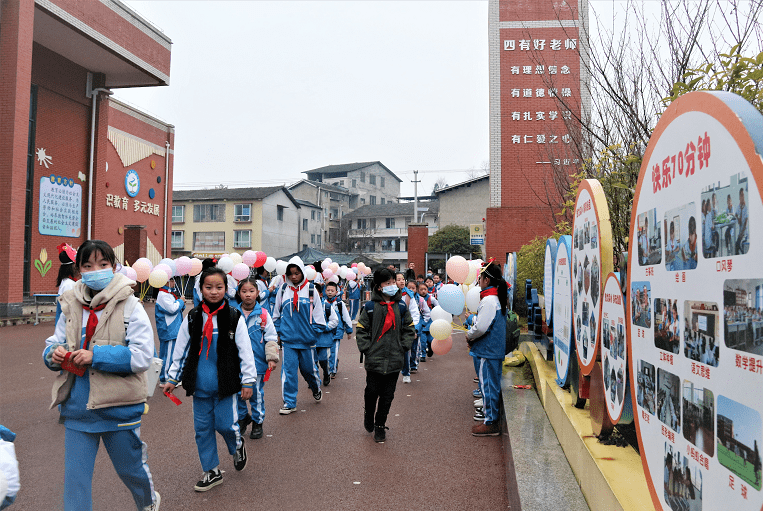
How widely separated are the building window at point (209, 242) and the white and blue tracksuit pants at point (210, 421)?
4704 centimetres

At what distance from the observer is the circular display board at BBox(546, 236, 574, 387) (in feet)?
15.4

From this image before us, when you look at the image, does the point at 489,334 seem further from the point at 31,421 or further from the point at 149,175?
the point at 149,175

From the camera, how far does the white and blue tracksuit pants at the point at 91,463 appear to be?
348 cm

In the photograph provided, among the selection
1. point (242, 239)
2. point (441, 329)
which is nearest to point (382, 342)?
point (441, 329)

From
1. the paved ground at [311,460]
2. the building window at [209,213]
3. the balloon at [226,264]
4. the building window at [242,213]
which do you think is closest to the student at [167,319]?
the paved ground at [311,460]

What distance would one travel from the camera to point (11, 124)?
16.3 metres

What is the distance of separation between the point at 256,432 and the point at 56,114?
742 inches

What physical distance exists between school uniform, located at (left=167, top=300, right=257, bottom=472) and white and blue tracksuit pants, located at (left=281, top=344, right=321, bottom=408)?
2.52m

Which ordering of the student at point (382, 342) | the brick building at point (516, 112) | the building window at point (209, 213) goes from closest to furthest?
the student at point (382, 342), the brick building at point (516, 112), the building window at point (209, 213)

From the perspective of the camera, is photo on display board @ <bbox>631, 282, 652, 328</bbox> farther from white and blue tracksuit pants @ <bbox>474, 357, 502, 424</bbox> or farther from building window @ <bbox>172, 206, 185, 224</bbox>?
building window @ <bbox>172, 206, 185, 224</bbox>

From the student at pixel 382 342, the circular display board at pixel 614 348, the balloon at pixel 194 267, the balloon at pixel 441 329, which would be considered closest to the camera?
the circular display board at pixel 614 348

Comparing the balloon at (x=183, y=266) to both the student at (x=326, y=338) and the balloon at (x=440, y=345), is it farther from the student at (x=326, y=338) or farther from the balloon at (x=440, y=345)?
the balloon at (x=440, y=345)

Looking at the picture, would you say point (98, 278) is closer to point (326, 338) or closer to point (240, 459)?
point (240, 459)

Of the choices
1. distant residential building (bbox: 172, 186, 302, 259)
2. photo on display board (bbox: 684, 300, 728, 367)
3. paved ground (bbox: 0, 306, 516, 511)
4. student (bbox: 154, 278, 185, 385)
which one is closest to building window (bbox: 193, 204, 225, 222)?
distant residential building (bbox: 172, 186, 302, 259)
